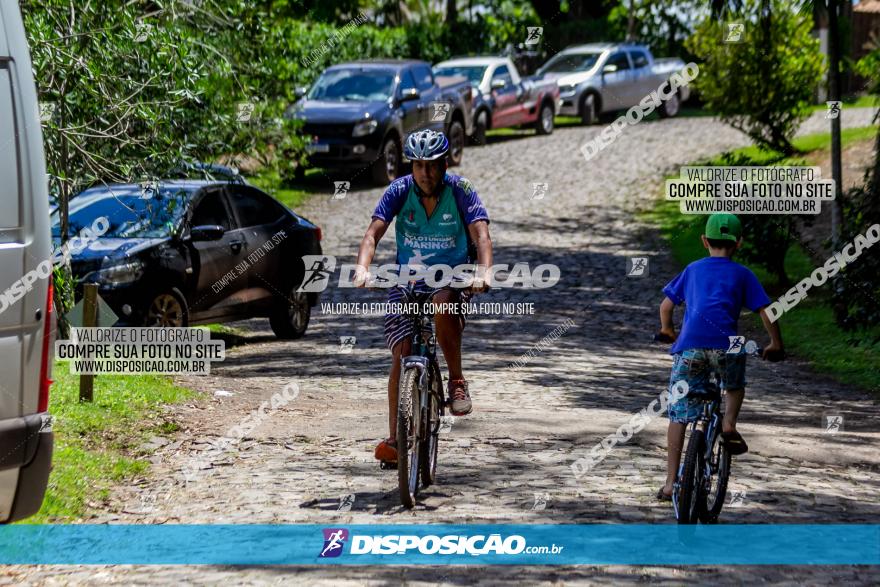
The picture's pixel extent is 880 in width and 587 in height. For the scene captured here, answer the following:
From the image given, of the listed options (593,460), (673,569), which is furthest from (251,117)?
(673,569)

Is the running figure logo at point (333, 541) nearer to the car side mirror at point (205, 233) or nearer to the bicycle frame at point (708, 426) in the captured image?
the bicycle frame at point (708, 426)

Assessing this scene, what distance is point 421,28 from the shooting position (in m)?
42.0

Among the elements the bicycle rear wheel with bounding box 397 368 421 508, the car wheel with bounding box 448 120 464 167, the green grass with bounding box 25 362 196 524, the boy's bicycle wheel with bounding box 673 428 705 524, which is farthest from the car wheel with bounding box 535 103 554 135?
the boy's bicycle wheel with bounding box 673 428 705 524

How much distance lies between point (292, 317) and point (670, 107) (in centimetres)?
2549

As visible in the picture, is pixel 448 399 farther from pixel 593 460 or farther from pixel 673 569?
pixel 673 569

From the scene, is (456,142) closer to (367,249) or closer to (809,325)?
(809,325)

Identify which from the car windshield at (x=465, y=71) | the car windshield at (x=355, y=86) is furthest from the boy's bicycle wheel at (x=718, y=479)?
the car windshield at (x=465, y=71)

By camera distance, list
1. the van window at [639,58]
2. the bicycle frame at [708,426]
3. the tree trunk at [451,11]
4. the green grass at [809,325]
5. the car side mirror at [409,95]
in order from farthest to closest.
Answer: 1. the tree trunk at [451,11]
2. the van window at [639,58]
3. the car side mirror at [409,95]
4. the green grass at [809,325]
5. the bicycle frame at [708,426]

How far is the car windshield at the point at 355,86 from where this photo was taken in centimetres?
2825

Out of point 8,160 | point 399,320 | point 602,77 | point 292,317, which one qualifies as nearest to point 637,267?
point 292,317

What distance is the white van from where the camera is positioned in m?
6.43

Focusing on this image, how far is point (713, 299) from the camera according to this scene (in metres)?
7.68

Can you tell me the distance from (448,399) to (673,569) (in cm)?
223

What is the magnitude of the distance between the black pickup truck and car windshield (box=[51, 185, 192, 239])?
33.1 feet
